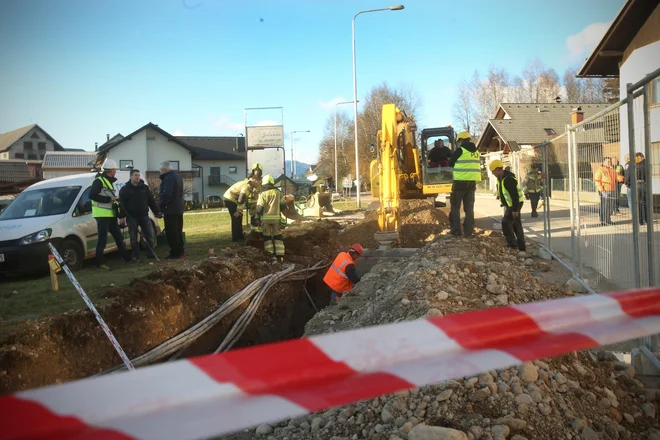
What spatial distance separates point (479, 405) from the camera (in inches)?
132

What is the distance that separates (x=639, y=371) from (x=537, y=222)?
32.1ft

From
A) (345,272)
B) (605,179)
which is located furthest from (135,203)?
(605,179)

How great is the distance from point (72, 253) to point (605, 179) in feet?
29.1

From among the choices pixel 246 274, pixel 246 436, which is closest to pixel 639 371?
pixel 246 436

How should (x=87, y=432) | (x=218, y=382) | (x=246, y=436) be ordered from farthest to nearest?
(x=246, y=436) → (x=218, y=382) → (x=87, y=432)

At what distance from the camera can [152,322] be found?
7.57 m

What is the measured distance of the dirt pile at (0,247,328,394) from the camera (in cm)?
575

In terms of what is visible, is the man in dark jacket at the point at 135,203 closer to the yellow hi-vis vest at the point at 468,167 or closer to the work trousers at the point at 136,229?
the work trousers at the point at 136,229

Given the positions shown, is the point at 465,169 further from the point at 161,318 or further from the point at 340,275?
the point at 161,318

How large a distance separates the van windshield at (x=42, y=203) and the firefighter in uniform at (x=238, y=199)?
11.6ft

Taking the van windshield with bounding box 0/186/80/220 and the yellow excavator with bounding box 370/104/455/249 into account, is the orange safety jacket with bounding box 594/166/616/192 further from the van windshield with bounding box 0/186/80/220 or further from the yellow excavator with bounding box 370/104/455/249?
the van windshield with bounding box 0/186/80/220

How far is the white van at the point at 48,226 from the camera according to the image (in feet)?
29.6

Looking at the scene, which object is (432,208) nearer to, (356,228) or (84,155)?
(356,228)

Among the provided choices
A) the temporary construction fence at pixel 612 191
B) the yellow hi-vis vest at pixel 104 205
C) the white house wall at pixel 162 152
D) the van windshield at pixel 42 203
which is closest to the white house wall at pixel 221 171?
the white house wall at pixel 162 152
